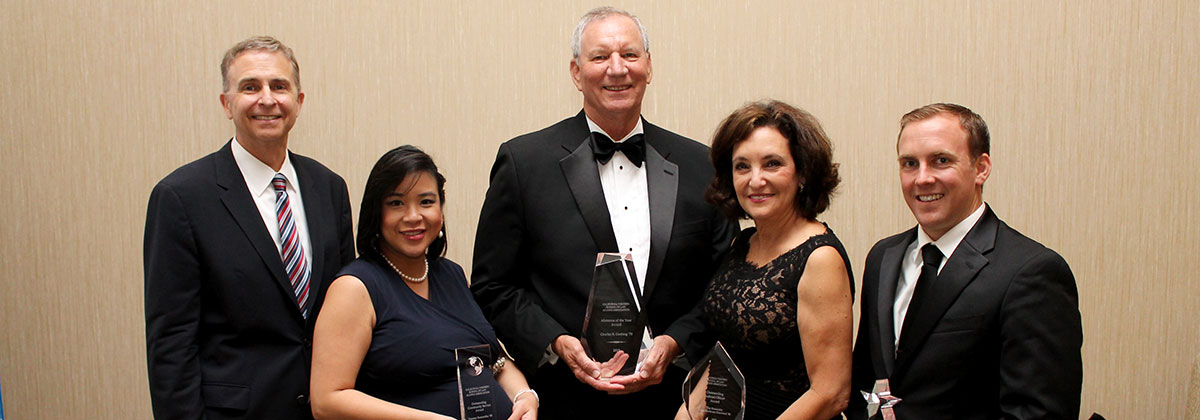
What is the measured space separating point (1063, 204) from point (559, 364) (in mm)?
2297

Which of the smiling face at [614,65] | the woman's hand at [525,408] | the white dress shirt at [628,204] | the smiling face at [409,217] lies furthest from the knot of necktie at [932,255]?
the smiling face at [409,217]

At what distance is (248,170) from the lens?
7.83 ft

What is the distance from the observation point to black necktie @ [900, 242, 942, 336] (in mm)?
2035

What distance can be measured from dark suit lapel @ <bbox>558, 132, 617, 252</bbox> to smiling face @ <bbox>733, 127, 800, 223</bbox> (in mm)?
451

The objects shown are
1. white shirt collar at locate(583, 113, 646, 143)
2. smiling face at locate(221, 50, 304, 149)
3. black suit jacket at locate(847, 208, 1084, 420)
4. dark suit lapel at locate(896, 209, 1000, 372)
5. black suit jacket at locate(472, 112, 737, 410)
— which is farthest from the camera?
white shirt collar at locate(583, 113, 646, 143)

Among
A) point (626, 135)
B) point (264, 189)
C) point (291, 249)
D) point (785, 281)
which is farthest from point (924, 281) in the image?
point (264, 189)

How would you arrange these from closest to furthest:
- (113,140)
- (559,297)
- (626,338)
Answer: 1. (626,338)
2. (559,297)
3. (113,140)

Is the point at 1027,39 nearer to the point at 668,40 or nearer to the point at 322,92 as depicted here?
the point at 668,40

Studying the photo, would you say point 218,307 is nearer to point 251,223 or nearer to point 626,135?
point 251,223

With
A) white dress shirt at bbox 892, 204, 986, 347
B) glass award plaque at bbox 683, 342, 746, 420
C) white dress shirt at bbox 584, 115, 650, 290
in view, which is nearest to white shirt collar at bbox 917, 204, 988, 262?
A: white dress shirt at bbox 892, 204, 986, 347

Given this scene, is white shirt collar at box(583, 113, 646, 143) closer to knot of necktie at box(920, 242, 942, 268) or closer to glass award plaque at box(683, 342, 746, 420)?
glass award plaque at box(683, 342, 746, 420)

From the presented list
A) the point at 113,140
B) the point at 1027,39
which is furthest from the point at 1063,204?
the point at 113,140

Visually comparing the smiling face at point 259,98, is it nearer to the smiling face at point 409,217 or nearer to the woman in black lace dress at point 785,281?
the smiling face at point 409,217

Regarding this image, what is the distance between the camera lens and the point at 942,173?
6.70 ft
